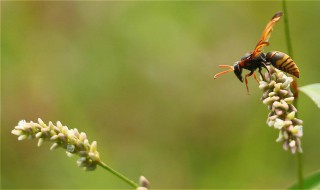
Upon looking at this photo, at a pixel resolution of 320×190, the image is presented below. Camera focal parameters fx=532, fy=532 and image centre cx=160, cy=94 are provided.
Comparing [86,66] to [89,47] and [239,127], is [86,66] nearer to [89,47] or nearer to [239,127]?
[89,47]

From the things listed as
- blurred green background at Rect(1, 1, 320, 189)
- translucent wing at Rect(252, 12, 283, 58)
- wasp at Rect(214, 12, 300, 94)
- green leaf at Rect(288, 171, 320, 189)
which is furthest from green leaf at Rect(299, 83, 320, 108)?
blurred green background at Rect(1, 1, 320, 189)

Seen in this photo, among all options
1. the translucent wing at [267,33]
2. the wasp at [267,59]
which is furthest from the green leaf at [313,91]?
the translucent wing at [267,33]

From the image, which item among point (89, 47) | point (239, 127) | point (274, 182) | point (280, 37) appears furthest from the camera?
point (89, 47)

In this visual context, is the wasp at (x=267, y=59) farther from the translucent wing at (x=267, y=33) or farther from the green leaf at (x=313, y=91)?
the green leaf at (x=313, y=91)

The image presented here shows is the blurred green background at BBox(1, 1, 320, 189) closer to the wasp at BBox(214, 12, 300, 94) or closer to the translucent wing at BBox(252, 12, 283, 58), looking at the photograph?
the wasp at BBox(214, 12, 300, 94)

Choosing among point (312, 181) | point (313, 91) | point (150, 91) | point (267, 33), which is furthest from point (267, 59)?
point (150, 91)

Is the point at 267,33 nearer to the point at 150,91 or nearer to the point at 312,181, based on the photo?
the point at 312,181

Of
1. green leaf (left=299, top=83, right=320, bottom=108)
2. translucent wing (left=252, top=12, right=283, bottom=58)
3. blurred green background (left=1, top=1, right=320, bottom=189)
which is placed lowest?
green leaf (left=299, top=83, right=320, bottom=108)

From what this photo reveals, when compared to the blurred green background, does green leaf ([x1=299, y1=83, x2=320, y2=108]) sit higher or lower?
lower

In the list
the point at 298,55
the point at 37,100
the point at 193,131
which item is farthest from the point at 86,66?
the point at 298,55
